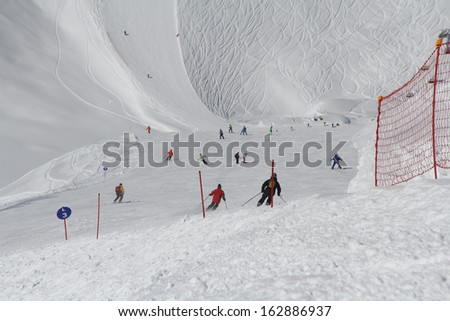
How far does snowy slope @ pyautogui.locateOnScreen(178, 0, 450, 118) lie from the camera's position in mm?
61156

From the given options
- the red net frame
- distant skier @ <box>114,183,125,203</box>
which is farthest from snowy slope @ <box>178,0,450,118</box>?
the red net frame

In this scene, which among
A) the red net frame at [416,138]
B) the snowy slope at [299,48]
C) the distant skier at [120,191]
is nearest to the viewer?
the red net frame at [416,138]

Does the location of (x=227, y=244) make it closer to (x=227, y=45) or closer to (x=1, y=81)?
(x=1, y=81)

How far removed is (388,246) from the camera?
4.61 metres

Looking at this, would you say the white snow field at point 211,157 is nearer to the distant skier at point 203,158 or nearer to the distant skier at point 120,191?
the distant skier at point 120,191

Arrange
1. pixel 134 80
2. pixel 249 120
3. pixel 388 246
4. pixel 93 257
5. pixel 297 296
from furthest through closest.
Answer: pixel 249 120
pixel 134 80
pixel 93 257
pixel 388 246
pixel 297 296

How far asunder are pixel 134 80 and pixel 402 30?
189 feet

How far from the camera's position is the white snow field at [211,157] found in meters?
4.83

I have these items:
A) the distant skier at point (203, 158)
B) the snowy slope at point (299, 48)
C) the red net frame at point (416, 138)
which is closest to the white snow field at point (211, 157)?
the snowy slope at point (299, 48)

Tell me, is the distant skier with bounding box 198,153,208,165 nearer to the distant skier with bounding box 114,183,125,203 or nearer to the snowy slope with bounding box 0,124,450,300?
the distant skier with bounding box 114,183,125,203

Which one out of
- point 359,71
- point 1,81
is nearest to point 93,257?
point 1,81

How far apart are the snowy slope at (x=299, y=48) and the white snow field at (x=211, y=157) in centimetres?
33

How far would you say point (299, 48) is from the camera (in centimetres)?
6769

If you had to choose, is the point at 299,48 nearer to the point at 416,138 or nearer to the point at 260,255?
the point at 416,138
